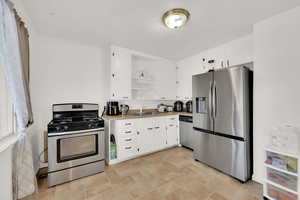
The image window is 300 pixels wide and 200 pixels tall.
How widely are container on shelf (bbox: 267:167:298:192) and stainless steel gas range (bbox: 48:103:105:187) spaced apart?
2.40 m

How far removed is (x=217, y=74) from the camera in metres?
2.09

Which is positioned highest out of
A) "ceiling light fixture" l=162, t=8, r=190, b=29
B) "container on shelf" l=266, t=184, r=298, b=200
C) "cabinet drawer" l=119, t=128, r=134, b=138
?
"ceiling light fixture" l=162, t=8, r=190, b=29

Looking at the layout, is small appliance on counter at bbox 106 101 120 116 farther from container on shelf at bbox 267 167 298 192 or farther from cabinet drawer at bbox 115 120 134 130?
container on shelf at bbox 267 167 298 192

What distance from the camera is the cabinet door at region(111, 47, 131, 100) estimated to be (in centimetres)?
265

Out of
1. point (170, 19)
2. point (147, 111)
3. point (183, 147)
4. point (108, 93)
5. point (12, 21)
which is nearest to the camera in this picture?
point (12, 21)

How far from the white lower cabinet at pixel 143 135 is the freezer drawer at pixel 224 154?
0.80 meters

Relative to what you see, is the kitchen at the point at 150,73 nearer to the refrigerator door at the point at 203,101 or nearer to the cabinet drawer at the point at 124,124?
the cabinet drawer at the point at 124,124

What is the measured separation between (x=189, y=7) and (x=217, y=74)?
3.63 feet

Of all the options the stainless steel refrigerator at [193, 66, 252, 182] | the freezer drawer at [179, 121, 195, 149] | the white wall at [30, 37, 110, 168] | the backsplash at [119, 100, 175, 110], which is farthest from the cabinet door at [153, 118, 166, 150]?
the white wall at [30, 37, 110, 168]

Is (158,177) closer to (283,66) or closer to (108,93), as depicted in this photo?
(108,93)

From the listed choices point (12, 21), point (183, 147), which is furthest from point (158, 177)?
point (12, 21)

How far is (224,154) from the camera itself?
2.02 metres

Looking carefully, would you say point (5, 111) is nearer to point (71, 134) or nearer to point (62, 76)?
point (71, 134)

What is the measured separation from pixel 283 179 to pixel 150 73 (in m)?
3.11
